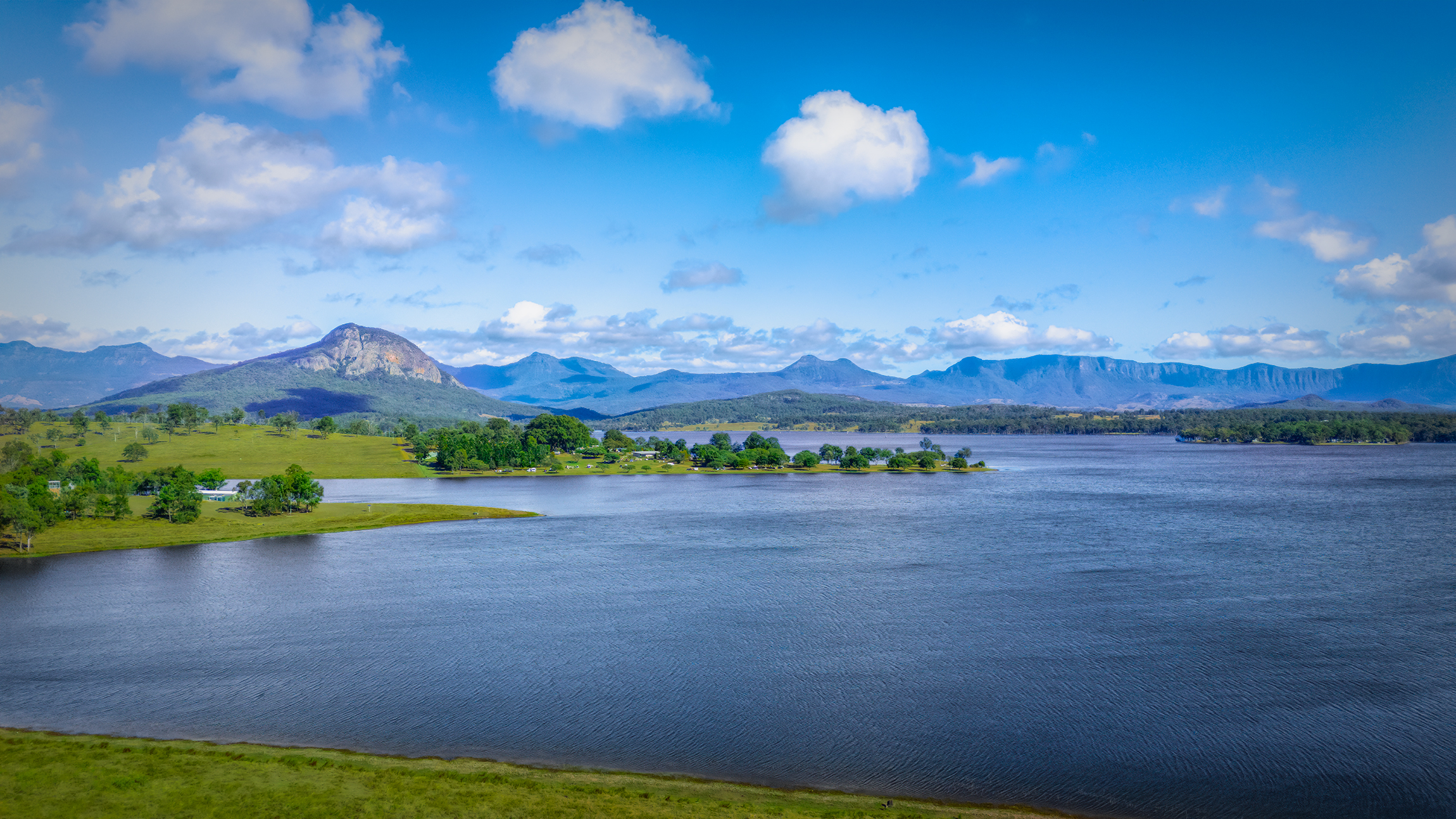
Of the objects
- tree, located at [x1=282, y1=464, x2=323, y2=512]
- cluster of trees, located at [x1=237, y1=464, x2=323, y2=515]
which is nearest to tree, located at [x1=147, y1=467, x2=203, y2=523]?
cluster of trees, located at [x1=237, y1=464, x2=323, y2=515]

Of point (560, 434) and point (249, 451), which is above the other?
Result: point (560, 434)

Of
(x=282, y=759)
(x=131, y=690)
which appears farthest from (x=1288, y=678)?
(x=131, y=690)

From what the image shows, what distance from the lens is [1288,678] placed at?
28328 mm

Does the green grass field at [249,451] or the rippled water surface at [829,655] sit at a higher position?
the green grass field at [249,451]

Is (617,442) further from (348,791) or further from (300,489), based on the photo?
(348,791)

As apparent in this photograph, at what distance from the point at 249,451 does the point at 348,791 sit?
127520 millimetres

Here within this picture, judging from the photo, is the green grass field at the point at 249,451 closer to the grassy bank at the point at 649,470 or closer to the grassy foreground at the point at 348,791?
the grassy bank at the point at 649,470

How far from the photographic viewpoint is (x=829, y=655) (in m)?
32.1

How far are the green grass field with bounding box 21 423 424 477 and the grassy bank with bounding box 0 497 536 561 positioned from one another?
1397 inches

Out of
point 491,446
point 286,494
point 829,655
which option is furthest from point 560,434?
point 829,655

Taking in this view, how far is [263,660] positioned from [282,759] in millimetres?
12210

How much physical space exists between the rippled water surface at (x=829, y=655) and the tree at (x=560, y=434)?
88.6 metres

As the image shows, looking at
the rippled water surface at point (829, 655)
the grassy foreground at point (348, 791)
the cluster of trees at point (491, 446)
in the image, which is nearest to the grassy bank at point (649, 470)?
the cluster of trees at point (491, 446)

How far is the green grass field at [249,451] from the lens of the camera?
4488 inches
